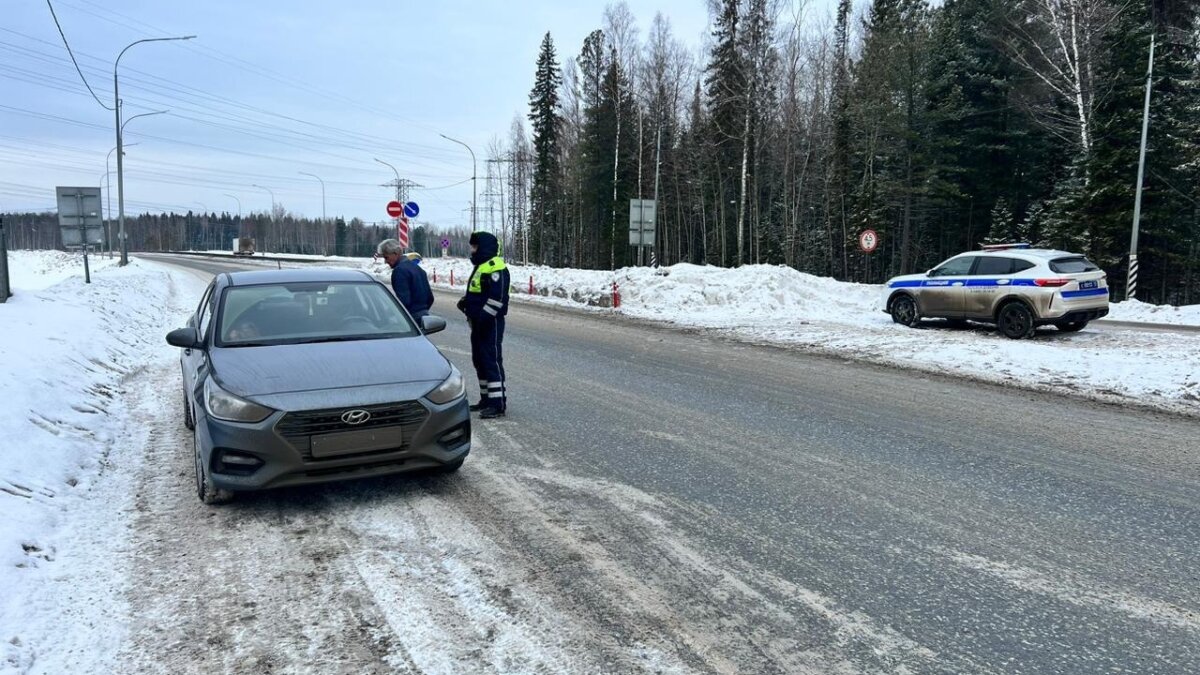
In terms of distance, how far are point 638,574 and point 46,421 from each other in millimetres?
5093

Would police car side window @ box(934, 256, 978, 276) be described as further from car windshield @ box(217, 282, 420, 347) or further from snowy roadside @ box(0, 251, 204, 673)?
snowy roadside @ box(0, 251, 204, 673)

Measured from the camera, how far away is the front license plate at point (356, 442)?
423 cm

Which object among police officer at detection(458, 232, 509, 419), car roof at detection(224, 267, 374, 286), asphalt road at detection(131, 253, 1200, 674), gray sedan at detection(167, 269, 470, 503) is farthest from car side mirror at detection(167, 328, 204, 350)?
police officer at detection(458, 232, 509, 419)

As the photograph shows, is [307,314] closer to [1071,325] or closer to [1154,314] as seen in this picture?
[1071,325]

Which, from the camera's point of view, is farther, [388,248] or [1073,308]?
[1073,308]

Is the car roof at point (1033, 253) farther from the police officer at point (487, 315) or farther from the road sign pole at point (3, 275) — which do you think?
the road sign pole at point (3, 275)

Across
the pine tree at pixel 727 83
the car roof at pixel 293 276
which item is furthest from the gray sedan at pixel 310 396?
the pine tree at pixel 727 83

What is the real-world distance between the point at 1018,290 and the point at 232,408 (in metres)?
14.1

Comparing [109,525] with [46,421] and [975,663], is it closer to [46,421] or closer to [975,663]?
[46,421]

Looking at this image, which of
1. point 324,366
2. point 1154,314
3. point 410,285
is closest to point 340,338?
point 324,366

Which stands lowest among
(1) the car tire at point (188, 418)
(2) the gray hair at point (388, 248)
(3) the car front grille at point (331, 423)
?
(1) the car tire at point (188, 418)

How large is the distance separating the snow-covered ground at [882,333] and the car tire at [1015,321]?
322 millimetres

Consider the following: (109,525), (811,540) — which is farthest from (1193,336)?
(109,525)

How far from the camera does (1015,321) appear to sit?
44.9 feet
